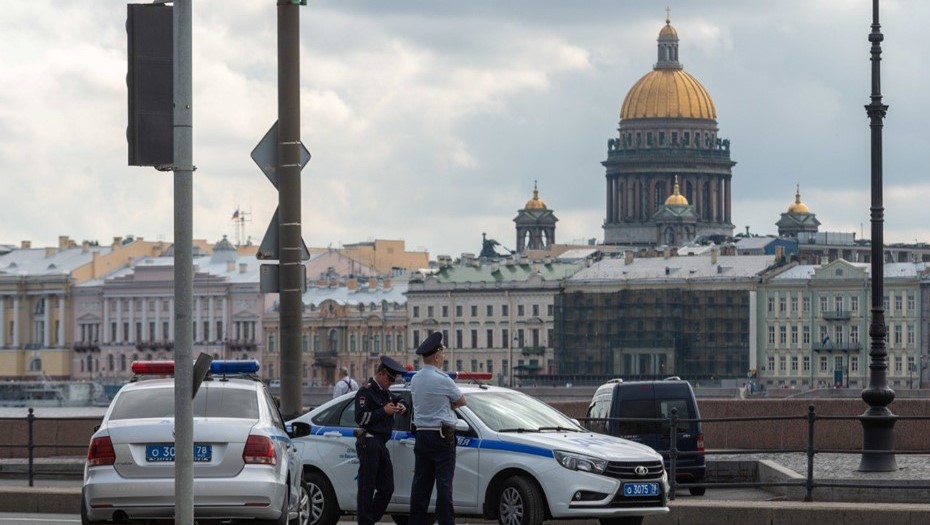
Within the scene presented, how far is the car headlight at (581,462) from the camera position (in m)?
15.3

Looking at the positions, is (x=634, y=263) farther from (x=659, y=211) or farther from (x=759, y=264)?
(x=659, y=211)

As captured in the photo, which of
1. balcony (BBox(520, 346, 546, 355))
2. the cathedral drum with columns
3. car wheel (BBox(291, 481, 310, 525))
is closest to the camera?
car wheel (BBox(291, 481, 310, 525))

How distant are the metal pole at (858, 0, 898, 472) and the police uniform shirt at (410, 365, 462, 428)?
676cm

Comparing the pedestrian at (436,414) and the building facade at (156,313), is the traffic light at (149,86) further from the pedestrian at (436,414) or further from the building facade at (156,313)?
the building facade at (156,313)

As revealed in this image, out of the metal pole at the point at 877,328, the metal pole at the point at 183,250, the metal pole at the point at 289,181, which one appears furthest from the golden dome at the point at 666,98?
the metal pole at the point at 183,250

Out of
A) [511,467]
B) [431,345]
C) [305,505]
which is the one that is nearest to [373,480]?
[511,467]

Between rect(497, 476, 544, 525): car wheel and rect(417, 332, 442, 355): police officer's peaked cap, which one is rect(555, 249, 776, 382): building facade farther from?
rect(417, 332, 442, 355): police officer's peaked cap

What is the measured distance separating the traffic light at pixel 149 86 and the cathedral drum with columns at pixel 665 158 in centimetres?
16807

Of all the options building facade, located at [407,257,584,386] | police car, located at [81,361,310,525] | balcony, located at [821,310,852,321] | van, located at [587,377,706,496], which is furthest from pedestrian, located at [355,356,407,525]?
building facade, located at [407,257,584,386]

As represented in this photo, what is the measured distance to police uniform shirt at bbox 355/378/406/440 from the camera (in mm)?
15297

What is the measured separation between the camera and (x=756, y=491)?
2131 centimetres

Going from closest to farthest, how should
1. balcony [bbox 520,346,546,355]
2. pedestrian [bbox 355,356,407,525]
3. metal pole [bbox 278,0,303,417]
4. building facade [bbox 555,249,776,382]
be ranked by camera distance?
pedestrian [bbox 355,356,407,525] < metal pole [bbox 278,0,303,417] < building facade [bbox 555,249,776,382] < balcony [bbox 520,346,546,355]

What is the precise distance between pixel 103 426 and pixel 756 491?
8.61 m

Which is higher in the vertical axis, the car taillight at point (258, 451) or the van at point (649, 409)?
the car taillight at point (258, 451)
